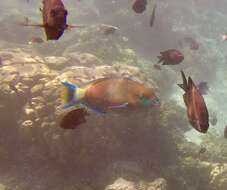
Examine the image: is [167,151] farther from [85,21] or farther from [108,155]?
[85,21]

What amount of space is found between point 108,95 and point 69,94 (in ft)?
1.75

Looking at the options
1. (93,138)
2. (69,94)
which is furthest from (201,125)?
(93,138)

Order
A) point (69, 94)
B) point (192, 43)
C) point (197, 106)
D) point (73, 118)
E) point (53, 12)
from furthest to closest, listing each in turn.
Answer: point (192, 43) < point (73, 118) < point (69, 94) < point (53, 12) < point (197, 106)

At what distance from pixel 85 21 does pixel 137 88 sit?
772 inches

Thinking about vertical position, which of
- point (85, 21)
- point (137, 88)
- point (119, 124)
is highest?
point (137, 88)

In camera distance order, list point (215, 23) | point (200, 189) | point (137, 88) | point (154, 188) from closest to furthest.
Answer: point (137, 88) < point (154, 188) < point (200, 189) < point (215, 23)

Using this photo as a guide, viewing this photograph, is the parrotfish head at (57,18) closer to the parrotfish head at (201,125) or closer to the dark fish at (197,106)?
the dark fish at (197,106)

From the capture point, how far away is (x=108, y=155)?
A: 7.50 m

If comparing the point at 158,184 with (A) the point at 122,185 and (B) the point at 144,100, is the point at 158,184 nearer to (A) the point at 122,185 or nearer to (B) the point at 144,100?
(A) the point at 122,185

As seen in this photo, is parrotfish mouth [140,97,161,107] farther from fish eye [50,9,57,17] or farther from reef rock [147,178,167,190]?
reef rock [147,178,167,190]

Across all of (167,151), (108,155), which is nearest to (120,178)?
(108,155)

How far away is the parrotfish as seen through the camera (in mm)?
4242

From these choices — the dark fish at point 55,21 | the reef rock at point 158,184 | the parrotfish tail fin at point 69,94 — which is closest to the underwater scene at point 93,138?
the reef rock at point 158,184

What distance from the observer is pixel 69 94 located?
4238 millimetres
